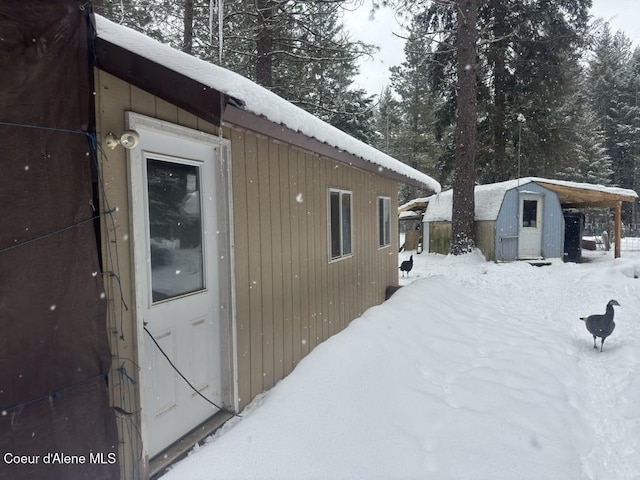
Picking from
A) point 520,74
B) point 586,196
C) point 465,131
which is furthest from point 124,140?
point 520,74

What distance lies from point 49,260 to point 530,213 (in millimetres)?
15817

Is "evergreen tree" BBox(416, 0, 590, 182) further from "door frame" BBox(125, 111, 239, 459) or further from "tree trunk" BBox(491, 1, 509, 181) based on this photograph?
"door frame" BBox(125, 111, 239, 459)

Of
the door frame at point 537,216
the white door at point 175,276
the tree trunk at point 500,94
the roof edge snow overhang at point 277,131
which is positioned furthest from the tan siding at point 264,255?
the tree trunk at point 500,94

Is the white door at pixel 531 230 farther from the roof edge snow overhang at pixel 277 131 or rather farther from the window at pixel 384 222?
the roof edge snow overhang at pixel 277 131

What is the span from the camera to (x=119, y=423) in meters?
2.28

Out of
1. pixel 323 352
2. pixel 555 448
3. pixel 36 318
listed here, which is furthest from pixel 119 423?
pixel 555 448

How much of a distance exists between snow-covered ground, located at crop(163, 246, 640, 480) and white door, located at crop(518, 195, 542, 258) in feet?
27.9

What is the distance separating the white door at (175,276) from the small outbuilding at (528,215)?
1185 cm

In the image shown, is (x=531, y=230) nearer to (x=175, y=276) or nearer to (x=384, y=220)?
(x=384, y=220)

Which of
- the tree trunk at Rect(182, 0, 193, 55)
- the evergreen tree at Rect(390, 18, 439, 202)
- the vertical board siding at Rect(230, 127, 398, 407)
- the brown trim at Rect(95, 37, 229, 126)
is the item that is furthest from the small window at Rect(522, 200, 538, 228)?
the brown trim at Rect(95, 37, 229, 126)

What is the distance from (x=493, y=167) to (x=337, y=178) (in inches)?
647

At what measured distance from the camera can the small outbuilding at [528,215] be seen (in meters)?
13.8

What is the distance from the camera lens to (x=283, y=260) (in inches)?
165

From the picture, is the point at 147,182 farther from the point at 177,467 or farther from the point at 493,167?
the point at 493,167
